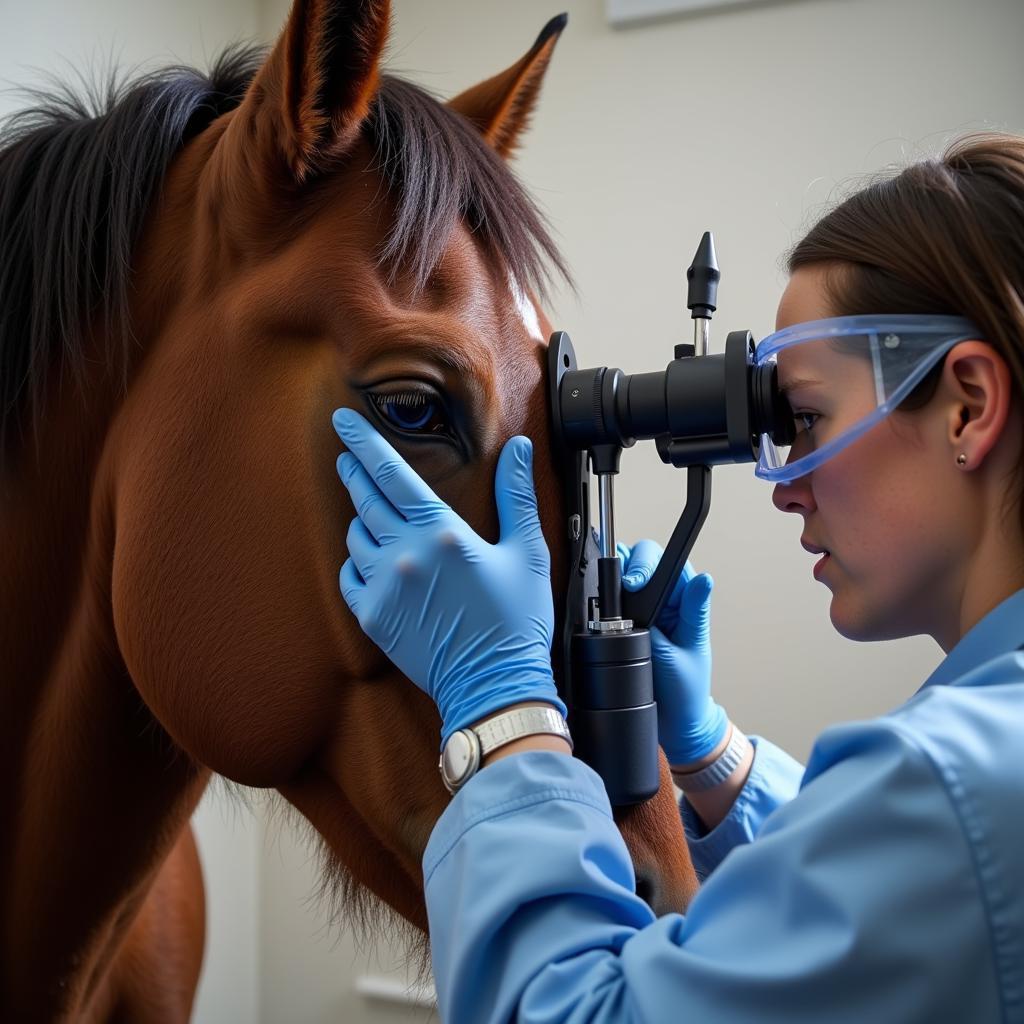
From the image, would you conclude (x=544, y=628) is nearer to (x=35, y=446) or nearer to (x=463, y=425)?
(x=463, y=425)

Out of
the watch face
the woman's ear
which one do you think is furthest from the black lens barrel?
the watch face

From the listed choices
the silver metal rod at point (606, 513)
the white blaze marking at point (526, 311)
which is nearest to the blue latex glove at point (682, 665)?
the silver metal rod at point (606, 513)

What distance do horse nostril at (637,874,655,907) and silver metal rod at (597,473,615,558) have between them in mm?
233

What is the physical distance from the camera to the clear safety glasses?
0.62 metres

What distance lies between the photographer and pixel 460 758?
61cm

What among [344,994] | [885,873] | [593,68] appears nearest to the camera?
[885,873]

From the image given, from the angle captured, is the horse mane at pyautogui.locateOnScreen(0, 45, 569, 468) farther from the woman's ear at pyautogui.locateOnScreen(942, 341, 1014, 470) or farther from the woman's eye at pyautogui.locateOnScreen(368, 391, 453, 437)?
the woman's ear at pyautogui.locateOnScreen(942, 341, 1014, 470)

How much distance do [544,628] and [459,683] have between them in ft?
0.25

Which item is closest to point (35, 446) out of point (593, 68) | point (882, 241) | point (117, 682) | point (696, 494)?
point (117, 682)

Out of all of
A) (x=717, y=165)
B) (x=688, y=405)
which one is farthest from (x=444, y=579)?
(x=717, y=165)

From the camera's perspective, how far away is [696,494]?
73cm

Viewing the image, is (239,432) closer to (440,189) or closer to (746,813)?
(440,189)

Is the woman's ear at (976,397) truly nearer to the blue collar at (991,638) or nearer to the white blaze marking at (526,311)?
the blue collar at (991,638)

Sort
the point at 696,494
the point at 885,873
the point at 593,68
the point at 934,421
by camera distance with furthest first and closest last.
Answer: the point at 593,68, the point at 696,494, the point at 934,421, the point at 885,873
